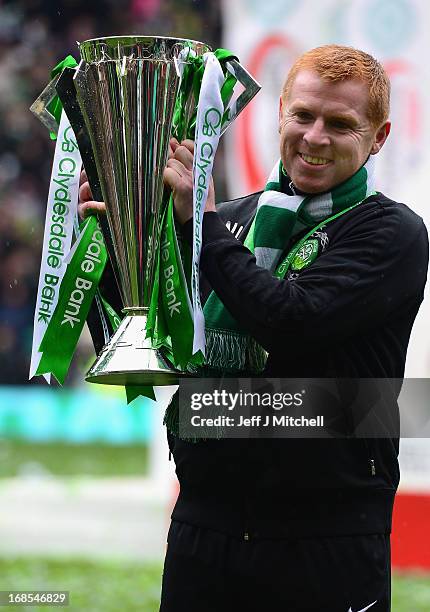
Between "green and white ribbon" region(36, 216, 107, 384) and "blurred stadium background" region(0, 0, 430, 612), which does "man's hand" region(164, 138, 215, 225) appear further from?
"blurred stadium background" region(0, 0, 430, 612)

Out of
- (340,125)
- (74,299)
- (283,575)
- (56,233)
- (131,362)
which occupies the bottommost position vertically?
(283,575)

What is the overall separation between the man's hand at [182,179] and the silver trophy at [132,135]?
0.09 ft

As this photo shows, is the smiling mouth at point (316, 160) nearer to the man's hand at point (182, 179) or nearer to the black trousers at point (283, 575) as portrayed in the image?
the man's hand at point (182, 179)

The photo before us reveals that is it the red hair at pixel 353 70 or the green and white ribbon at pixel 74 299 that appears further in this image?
the green and white ribbon at pixel 74 299

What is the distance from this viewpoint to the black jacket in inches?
100

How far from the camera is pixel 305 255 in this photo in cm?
267

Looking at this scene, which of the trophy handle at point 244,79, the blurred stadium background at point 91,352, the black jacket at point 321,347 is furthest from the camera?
the blurred stadium background at point 91,352

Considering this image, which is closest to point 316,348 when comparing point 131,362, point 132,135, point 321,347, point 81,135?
point 321,347

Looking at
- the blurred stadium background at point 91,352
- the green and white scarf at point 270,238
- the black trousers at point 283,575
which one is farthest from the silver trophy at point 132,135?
the blurred stadium background at point 91,352

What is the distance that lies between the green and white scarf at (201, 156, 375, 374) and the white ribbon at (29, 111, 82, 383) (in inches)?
14.3

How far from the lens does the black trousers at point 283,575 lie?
2637mm

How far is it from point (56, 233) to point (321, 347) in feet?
2.24

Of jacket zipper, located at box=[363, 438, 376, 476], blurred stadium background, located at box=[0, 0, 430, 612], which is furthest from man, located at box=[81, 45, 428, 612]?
blurred stadium background, located at box=[0, 0, 430, 612]

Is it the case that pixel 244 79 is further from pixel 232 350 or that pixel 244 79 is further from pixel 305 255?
pixel 232 350
